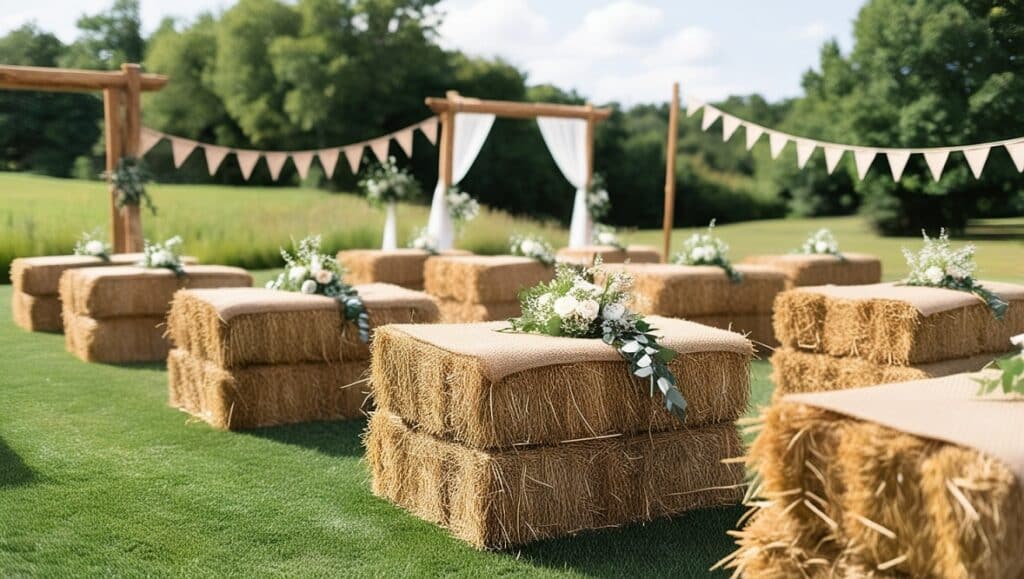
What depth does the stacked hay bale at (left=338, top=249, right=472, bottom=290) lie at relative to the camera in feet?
35.4

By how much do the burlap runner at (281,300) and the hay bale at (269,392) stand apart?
365 mm

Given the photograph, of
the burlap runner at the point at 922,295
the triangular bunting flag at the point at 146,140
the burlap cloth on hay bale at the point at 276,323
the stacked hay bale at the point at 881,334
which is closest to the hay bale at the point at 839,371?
the stacked hay bale at the point at 881,334

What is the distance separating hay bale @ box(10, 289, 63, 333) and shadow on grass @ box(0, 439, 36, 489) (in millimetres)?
4722

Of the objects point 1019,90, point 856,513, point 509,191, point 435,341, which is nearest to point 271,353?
point 435,341

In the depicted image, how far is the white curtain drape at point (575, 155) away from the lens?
43.3 feet

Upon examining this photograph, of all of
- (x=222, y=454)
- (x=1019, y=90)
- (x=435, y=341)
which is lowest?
(x=222, y=454)

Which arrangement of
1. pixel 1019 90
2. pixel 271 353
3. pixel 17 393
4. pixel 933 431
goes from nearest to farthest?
1. pixel 933 431
2. pixel 271 353
3. pixel 17 393
4. pixel 1019 90

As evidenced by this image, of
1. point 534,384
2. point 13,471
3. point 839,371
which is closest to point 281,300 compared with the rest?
point 13,471

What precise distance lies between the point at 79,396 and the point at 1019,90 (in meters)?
12.0

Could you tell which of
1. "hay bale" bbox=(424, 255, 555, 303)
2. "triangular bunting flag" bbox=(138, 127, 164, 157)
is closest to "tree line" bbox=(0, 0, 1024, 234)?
"triangular bunting flag" bbox=(138, 127, 164, 157)

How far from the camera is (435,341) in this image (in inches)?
166

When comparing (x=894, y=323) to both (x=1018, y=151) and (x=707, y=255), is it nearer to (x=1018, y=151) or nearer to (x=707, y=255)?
(x=1018, y=151)

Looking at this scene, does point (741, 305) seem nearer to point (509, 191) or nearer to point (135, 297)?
point (135, 297)

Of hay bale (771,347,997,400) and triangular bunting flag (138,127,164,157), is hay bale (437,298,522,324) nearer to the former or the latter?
hay bale (771,347,997,400)
